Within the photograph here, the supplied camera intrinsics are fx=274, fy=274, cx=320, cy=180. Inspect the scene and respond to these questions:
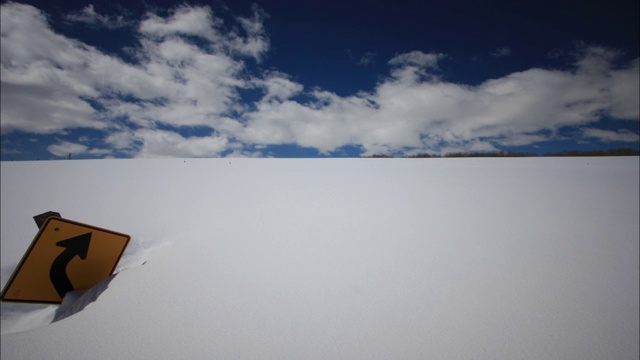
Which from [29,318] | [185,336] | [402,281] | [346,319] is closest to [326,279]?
[346,319]

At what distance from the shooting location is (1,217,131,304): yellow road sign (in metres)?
1.96

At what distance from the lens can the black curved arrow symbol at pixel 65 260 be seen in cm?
211

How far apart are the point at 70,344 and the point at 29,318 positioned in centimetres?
90

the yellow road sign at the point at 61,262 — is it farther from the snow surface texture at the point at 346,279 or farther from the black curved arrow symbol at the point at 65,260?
the snow surface texture at the point at 346,279

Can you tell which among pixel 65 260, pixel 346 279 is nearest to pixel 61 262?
pixel 65 260

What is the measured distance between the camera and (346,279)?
2.39 meters

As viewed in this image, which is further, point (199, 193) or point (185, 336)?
point (199, 193)

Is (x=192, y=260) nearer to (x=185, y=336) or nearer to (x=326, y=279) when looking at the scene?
(x=185, y=336)

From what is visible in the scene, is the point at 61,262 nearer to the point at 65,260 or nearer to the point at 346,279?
the point at 65,260

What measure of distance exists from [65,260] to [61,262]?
0.08ft

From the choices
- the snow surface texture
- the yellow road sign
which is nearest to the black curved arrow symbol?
the yellow road sign

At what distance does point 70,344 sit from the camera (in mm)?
1721

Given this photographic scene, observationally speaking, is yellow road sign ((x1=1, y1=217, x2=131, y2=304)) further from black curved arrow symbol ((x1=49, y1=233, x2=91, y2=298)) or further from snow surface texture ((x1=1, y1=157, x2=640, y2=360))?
snow surface texture ((x1=1, y1=157, x2=640, y2=360))

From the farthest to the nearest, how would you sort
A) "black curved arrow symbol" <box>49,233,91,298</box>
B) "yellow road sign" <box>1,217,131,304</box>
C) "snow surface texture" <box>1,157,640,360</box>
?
1. "black curved arrow symbol" <box>49,233,91,298</box>
2. "yellow road sign" <box>1,217,131,304</box>
3. "snow surface texture" <box>1,157,640,360</box>
